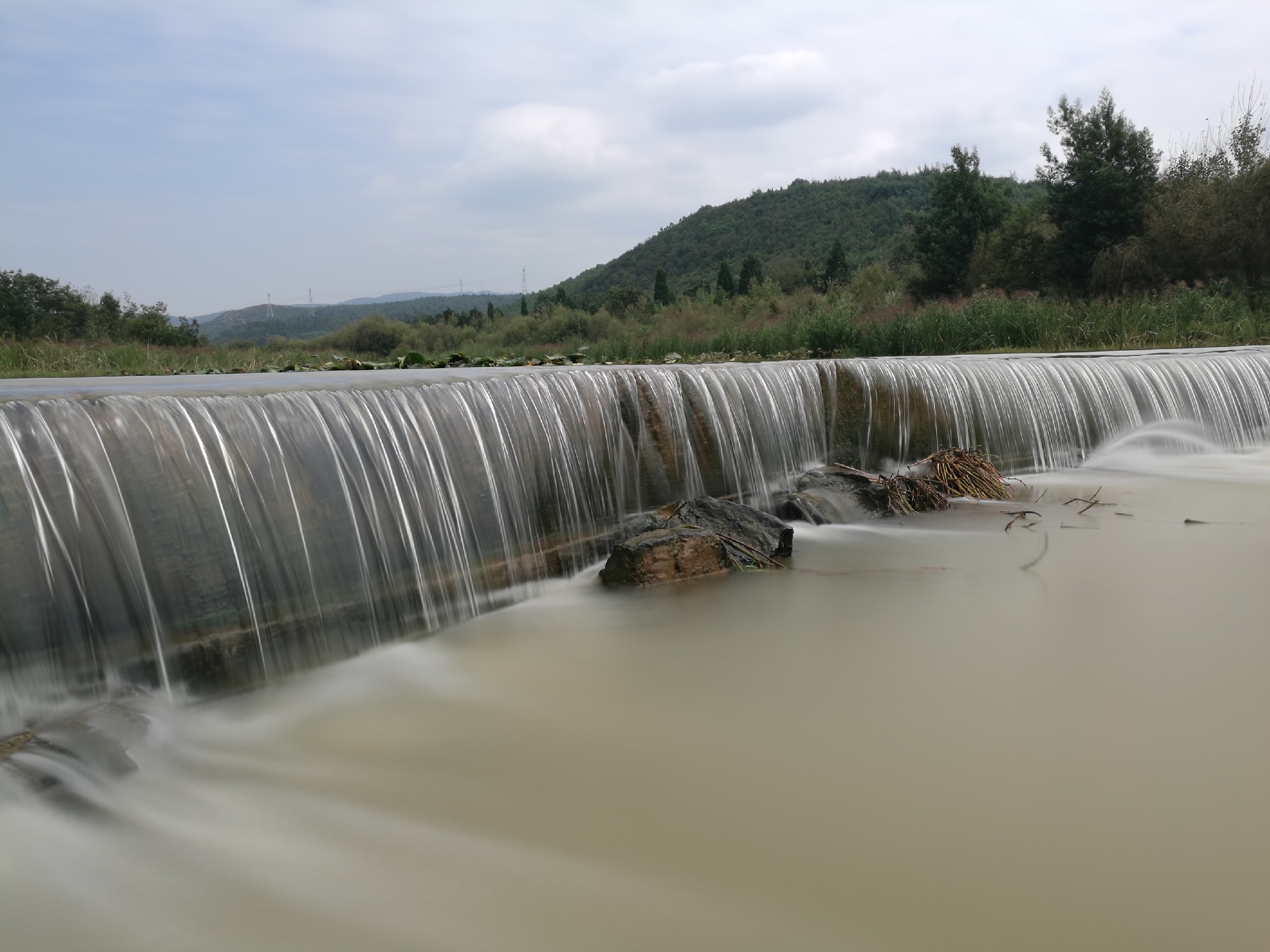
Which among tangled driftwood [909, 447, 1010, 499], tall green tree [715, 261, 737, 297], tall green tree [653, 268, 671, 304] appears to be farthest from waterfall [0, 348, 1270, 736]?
tall green tree [715, 261, 737, 297]

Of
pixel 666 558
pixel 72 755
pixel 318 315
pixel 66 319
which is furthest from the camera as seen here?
pixel 318 315

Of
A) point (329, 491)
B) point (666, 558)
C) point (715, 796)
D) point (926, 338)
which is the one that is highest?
point (926, 338)

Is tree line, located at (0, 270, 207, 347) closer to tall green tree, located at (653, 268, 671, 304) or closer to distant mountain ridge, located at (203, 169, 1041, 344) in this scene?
tall green tree, located at (653, 268, 671, 304)

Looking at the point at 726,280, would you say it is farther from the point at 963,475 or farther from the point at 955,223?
the point at 963,475

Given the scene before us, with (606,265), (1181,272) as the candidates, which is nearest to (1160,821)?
(1181,272)

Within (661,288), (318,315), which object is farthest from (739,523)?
(318,315)

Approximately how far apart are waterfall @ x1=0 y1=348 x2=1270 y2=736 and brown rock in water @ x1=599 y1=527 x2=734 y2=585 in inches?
25.7

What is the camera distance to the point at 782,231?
78.1 meters

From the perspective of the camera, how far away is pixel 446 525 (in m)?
5.39

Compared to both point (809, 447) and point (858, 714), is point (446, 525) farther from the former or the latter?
point (809, 447)

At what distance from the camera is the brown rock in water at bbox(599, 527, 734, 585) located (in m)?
5.38

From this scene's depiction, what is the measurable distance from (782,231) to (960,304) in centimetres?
5468

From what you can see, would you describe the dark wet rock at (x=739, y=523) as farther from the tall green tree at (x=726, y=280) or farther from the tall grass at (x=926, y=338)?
the tall green tree at (x=726, y=280)

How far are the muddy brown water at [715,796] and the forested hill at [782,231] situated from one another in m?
63.1
